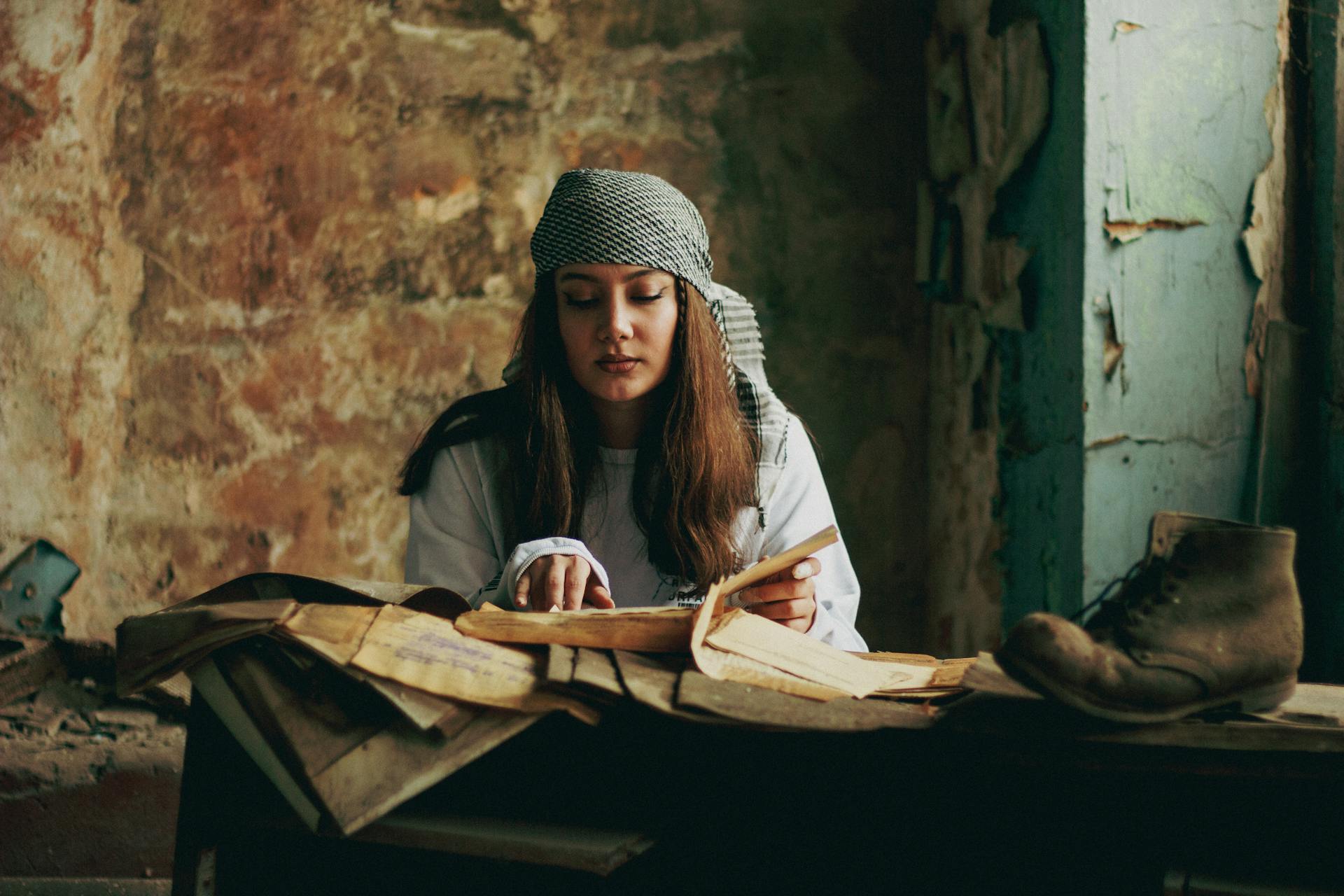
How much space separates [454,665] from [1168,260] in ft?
5.33

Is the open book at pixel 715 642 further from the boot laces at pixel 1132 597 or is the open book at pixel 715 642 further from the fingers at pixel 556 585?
the fingers at pixel 556 585

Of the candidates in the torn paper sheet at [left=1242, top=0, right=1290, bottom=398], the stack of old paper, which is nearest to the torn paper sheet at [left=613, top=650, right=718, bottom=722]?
the stack of old paper

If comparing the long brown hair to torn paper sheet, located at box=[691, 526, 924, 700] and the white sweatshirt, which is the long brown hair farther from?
torn paper sheet, located at box=[691, 526, 924, 700]

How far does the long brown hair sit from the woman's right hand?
35cm

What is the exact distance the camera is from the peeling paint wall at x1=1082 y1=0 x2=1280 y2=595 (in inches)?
73.3

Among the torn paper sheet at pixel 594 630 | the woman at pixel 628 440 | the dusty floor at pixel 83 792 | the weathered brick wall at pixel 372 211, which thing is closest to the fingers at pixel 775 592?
the woman at pixel 628 440

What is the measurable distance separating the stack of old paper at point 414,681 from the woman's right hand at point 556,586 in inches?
15.1

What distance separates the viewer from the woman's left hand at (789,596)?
1375 mm

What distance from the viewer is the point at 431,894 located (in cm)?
94

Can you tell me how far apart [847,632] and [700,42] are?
164 cm

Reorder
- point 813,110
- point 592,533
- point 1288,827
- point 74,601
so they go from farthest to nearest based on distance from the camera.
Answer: point 813,110
point 74,601
point 592,533
point 1288,827

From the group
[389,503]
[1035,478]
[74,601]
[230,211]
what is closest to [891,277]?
[1035,478]

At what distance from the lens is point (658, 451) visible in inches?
74.8

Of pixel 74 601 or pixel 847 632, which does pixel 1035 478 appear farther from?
pixel 74 601
